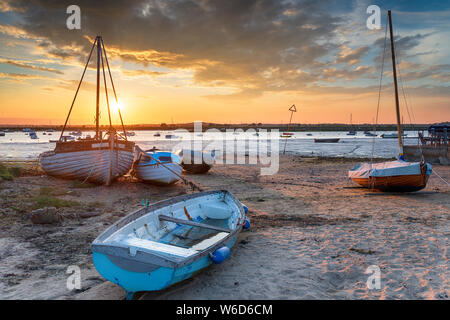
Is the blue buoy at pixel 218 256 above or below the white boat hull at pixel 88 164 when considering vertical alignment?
below

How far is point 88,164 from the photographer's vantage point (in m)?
14.9

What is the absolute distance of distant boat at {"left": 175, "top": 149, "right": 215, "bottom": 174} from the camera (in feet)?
67.9

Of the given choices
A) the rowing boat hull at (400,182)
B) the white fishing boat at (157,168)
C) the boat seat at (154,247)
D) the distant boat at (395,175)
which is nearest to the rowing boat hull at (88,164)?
the white fishing boat at (157,168)

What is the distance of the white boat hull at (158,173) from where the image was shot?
15219 millimetres

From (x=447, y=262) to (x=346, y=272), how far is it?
2321 millimetres

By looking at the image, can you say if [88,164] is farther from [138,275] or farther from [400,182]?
[400,182]

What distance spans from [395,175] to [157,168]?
11.2 metres

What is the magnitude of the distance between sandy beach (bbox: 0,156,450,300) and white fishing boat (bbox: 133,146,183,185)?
1.40 meters

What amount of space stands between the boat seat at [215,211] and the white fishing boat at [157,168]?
6040 millimetres

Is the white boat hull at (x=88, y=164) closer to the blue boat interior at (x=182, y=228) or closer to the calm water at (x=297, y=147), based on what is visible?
the blue boat interior at (x=182, y=228)

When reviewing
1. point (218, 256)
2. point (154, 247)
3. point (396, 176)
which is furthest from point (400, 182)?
point (154, 247)

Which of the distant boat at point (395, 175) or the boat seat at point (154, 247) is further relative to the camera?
the distant boat at point (395, 175)

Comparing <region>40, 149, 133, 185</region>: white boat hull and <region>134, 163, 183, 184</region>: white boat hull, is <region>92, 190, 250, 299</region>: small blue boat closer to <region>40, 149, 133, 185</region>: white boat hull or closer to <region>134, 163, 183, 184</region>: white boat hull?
<region>134, 163, 183, 184</region>: white boat hull
